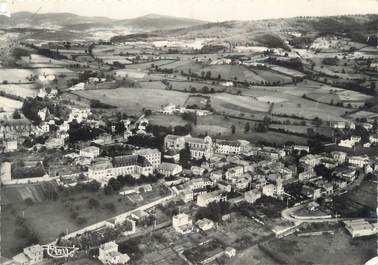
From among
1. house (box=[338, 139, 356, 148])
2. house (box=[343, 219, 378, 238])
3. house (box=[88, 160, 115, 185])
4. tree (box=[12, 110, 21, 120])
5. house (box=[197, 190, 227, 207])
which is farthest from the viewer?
tree (box=[12, 110, 21, 120])

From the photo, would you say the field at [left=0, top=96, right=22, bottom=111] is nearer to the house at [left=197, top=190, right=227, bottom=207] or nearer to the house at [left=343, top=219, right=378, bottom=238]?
the house at [left=197, top=190, right=227, bottom=207]

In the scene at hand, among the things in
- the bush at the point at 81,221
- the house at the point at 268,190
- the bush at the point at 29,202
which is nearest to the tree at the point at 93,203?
the bush at the point at 81,221

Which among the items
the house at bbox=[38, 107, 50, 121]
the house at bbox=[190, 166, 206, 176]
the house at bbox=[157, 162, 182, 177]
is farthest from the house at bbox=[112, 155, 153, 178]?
the house at bbox=[38, 107, 50, 121]

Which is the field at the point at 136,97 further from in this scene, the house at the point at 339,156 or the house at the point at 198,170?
the house at the point at 339,156

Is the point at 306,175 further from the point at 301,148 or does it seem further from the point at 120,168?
the point at 120,168

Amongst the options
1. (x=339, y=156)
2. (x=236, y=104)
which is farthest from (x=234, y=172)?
(x=236, y=104)

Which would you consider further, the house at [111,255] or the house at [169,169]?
the house at [169,169]
